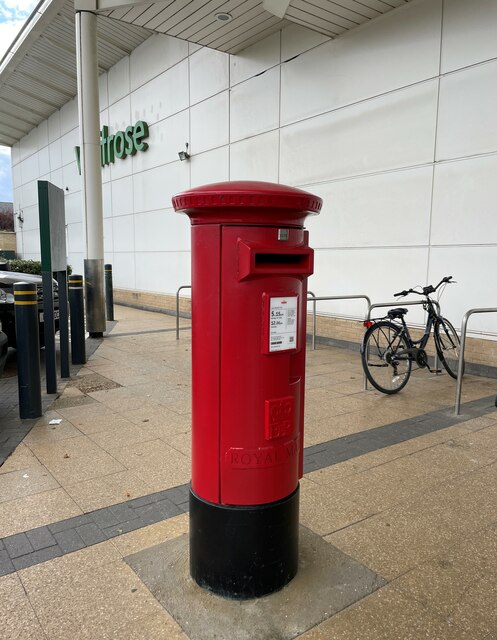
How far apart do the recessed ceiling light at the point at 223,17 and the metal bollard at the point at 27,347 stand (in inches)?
253

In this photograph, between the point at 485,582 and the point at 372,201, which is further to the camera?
the point at 372,201

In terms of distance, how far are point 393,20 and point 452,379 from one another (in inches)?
200

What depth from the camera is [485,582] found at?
2383 millimetres

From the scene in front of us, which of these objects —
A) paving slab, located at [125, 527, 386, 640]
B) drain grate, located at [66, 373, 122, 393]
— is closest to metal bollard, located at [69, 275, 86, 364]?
drain grate, located at [66, 373, 122, 393]

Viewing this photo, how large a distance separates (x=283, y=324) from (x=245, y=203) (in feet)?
1.74

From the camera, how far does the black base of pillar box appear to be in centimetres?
222

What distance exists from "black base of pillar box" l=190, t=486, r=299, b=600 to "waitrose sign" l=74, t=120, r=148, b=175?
1290 centimetres

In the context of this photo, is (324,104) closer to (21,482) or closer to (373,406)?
(373,406)

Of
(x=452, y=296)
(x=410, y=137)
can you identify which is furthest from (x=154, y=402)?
(x=410, y=137)

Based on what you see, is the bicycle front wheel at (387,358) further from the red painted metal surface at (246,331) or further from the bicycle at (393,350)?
the red painted metal surface at (246,331)

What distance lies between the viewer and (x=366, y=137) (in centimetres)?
767

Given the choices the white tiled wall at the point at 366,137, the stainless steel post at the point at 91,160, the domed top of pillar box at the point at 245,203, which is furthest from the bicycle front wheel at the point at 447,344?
the stainless steel post at the point at 91,160

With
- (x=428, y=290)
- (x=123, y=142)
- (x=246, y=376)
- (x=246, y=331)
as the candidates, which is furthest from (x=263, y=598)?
(x=123, y=142)

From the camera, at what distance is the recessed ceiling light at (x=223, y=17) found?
8.55 meters
